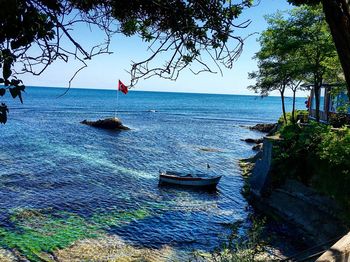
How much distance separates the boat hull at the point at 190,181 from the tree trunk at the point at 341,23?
23.9 metres

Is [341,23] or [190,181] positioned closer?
[341,23]

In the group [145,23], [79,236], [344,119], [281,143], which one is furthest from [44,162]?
[145,23]

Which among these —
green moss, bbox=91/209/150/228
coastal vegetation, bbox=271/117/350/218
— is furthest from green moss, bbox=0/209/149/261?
coastal vegetation, bbox=271/117/350/218

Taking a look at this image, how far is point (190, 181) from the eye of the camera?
28.2m

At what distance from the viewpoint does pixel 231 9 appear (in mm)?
4398

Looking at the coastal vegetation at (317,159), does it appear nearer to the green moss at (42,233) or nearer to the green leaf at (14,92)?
the green moss at (42,233)

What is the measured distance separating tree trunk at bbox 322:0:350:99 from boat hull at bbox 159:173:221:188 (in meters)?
23.9

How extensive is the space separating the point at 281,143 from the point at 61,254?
533 inches

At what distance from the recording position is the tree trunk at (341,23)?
13.7 feet

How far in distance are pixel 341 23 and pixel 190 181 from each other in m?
24.5

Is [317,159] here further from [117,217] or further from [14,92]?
[14,92]

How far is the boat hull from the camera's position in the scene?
27.8 m

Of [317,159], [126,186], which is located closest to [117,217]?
[126,186]

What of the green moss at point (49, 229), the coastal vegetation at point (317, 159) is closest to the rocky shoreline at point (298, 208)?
the coastal vegetation at point (317, 159)
